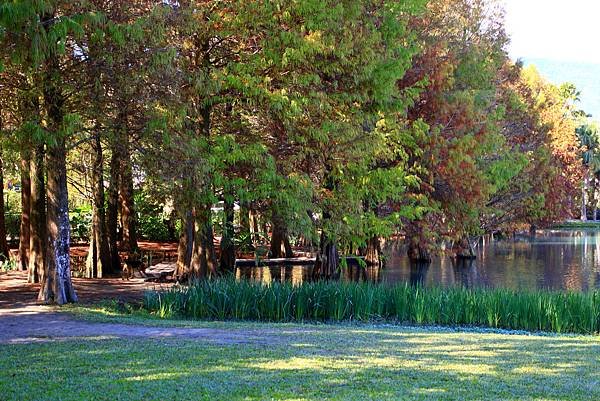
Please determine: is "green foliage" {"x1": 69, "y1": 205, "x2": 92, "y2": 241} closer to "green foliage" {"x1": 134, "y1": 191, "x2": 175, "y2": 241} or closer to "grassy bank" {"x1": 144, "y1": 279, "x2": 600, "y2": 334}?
"green foliage" {"x1": 134, "y1": 191, "x2": 175, "y2": 241}

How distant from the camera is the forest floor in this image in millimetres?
7656

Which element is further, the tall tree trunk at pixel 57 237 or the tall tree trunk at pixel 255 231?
the tall tree trunk at pixel 255 231

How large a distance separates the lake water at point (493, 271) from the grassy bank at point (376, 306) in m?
6.25

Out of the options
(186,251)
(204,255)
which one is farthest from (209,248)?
(186,251)

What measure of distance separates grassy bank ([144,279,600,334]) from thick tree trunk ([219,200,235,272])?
9.82ft

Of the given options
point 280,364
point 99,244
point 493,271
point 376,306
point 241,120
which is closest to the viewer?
point 280,364

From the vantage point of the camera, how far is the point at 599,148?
80.9 metres

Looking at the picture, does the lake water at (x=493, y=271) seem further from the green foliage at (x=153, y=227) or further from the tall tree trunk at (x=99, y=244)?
the green foliage at (x=153, y=227)

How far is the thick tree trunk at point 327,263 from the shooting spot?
2480 cm

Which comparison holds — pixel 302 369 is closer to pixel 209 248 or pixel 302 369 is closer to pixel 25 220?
pixel 209 248

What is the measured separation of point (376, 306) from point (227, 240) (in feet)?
19.4

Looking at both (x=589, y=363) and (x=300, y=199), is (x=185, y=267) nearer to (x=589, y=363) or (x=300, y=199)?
(x=300, y=199)

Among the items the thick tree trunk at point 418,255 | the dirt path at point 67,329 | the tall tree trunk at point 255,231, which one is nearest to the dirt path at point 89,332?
the dirt path at point 67,329

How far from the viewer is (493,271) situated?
32.8 metres
